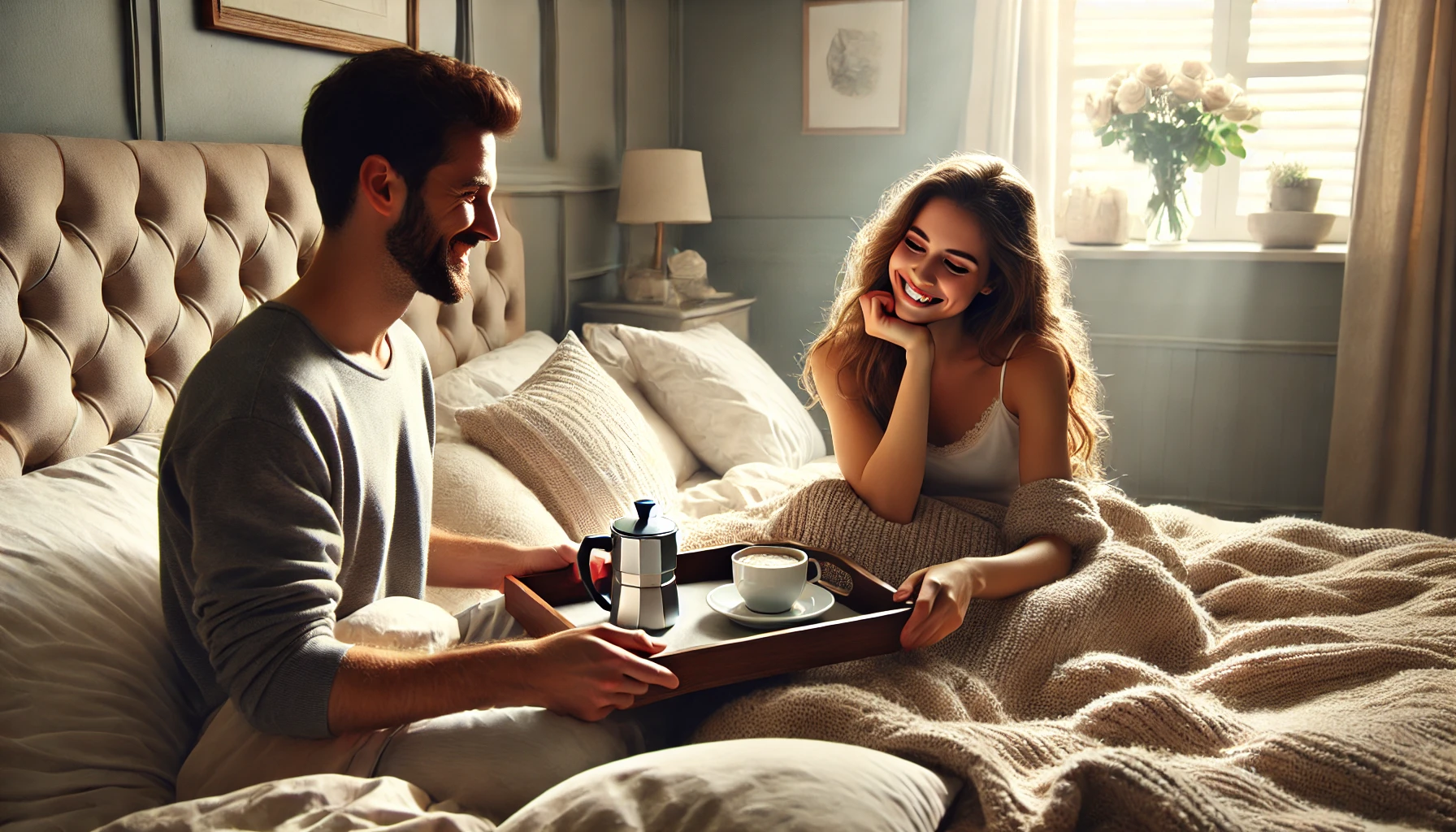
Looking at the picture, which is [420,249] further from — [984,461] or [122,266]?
[984,461]

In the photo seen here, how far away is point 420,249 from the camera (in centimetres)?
130

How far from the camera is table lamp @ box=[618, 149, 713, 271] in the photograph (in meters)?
3.38

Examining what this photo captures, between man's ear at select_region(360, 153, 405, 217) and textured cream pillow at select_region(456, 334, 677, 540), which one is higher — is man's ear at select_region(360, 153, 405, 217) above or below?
above

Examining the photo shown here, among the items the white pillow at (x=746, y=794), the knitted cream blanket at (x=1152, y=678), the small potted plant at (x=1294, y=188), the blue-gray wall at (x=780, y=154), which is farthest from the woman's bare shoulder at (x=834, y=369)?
the small potted plant at (x=1294, y=188)

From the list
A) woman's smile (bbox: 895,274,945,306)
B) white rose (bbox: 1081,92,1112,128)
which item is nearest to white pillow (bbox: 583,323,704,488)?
woman's smile (bbox: 895,274,945,306)

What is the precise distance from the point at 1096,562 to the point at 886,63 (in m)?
2.66

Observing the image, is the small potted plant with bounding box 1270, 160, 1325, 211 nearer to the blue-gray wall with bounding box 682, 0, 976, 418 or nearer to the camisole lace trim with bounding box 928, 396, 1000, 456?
the blue-gray wall with bounding box 682, 0, 976, 418

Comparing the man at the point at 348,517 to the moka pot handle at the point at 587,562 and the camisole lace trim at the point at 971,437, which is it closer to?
the moka pot handle at the point at 587,562

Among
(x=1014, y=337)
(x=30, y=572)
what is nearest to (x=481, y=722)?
(x=30, y=572)

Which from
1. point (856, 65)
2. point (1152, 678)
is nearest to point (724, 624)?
point (1152, 678)

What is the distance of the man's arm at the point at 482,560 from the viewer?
1511 mm

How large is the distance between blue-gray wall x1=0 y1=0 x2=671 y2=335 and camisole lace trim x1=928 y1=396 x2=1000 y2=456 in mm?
1429

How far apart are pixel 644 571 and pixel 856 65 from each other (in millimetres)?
2989

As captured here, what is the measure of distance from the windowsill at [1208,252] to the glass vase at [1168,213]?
41 mm
